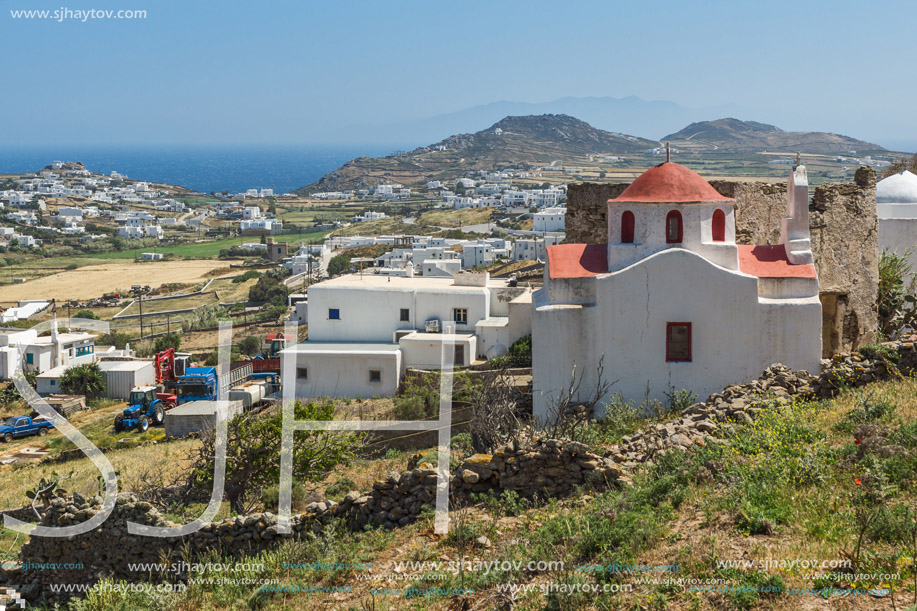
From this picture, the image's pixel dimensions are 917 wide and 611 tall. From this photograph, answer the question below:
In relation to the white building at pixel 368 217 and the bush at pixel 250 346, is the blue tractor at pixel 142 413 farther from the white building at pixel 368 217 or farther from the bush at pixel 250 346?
the white building at pixel 368 217

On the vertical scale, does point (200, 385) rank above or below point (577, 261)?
below

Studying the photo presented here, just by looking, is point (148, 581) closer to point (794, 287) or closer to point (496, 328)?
point (794, 287)

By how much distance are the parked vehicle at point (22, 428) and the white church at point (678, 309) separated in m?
19.9

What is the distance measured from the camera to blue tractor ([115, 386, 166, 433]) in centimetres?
2442

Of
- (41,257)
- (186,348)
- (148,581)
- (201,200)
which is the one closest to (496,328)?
(148,581)

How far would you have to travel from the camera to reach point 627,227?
43.5 ft

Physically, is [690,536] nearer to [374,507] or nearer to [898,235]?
[374,507]

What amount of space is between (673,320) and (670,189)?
212cm

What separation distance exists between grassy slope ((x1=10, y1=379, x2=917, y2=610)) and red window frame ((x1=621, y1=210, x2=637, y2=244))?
5.07m

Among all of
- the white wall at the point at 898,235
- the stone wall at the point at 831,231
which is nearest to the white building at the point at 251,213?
the white wall at the point at 898,235

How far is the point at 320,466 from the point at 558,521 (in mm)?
5810

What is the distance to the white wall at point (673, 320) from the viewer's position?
41.0 ft

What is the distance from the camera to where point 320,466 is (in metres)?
12.1

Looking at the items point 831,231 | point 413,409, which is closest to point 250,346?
point 413,409
